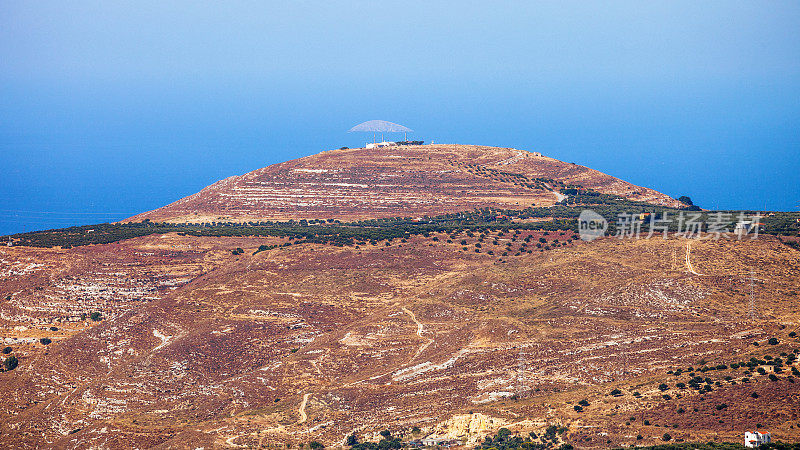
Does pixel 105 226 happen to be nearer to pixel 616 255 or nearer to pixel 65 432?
pixel 65 432

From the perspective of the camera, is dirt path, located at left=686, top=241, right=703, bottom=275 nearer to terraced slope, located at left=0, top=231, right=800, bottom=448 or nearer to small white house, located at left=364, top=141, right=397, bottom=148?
terraced slope, located at left=0, top=231, right=800, bottom=448

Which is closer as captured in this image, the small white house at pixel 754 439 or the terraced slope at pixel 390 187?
the small white house at pixel 754 439

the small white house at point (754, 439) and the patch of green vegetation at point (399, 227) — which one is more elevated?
the patch of green vegetation at point (399, 227)

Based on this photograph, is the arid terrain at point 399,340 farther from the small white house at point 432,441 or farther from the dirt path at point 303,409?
the small white house at point 432,441

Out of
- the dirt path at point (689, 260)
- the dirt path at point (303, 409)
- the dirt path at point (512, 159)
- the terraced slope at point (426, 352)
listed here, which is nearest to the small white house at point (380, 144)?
the dirt path at point (512, 159)

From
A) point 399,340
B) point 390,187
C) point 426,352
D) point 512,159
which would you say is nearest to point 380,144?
point 390,187

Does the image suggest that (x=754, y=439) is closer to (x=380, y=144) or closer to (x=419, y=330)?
(x=419, y=330)

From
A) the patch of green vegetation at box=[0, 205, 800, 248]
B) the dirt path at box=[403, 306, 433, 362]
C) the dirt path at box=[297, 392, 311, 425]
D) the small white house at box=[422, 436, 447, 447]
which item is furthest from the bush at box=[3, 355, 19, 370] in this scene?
the small white house at box=[422, 436, 447, 447]
